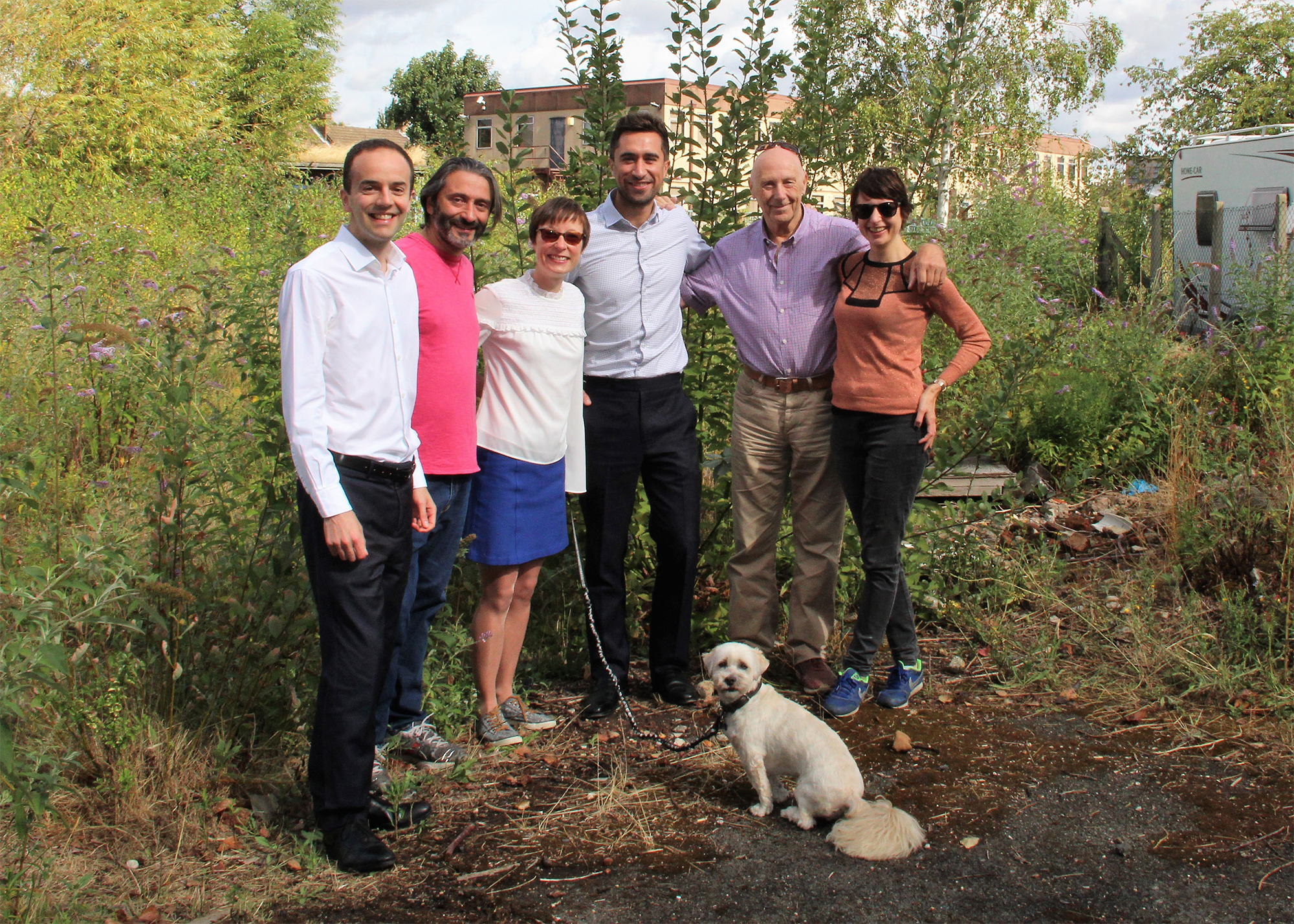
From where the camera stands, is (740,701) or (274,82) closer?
(740,701)

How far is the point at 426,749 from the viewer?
389cm

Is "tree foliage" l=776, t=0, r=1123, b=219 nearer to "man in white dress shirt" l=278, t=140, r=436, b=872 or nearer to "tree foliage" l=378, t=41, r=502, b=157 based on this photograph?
"man in white dress shirt" l=278, t=140, r=436, b=872

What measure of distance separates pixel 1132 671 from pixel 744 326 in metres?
2.39

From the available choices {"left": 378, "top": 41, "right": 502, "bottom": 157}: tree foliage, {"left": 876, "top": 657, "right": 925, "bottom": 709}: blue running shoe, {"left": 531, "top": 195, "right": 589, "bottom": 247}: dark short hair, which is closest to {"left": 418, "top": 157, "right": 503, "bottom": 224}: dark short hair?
{"left": 531, "top": 195, "right": 589, "bottom": 247}: dark short hair

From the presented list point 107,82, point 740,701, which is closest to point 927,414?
point 740,701

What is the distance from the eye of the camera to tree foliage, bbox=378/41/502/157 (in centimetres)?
5984

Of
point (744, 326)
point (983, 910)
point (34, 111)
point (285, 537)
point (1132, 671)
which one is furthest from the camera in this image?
point (34, 111)

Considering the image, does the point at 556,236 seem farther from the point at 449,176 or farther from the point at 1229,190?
the point at 1229,190

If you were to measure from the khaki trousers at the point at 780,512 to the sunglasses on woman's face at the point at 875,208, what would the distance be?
77cm

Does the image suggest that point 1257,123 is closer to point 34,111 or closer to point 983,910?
point 34,111

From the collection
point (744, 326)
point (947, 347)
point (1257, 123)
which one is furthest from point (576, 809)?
point (1257, 123)

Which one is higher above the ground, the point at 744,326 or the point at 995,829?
the point at 744,326

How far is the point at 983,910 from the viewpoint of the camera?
2988mm

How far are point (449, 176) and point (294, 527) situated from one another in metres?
1.35
